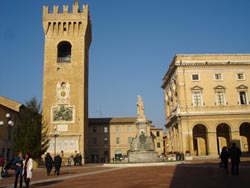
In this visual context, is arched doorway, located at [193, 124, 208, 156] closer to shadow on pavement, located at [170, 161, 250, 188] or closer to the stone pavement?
the stone pavement

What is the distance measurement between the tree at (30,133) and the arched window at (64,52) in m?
18.4

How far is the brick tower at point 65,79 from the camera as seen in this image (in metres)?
45.8

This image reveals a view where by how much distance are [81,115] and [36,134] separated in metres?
15.8

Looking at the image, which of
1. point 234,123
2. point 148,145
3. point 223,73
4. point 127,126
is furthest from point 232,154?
point 127,126

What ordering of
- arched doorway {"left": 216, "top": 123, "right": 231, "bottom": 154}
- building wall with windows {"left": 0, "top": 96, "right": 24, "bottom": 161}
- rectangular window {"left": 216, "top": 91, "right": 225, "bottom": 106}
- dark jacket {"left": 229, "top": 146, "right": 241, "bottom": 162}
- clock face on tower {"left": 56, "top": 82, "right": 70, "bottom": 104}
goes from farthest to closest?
clock face on tower {"left": 56, "top": 82, "right": 70, "bottom": 104} < arched doorway {"left": 216, "top": 123, "right": 231, "bottom": 154} < rectangular window {"left": 216, "top": 91, "right": 225, "bottom": 106} < building wall with windows {"left": 0, "top": 96, "right": 24, "bottom": 161} < dark jacket {"left": 229, "top": 146, "right": 241, "bottom": 162}

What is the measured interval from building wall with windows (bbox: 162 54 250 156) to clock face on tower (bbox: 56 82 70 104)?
18.0 metres

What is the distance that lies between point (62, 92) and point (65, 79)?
2314 millimetres

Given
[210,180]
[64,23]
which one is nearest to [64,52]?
[64,23]

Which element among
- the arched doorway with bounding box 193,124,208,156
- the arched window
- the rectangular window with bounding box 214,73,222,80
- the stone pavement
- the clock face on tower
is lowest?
the stone pavement

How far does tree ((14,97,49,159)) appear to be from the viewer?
1203 inches

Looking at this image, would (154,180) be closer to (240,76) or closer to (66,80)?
(240,76)

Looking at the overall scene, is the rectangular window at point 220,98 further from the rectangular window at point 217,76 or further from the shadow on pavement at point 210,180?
the shadow on pavement at point 210,180

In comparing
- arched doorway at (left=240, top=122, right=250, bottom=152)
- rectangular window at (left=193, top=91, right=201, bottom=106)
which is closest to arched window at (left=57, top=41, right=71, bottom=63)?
rectangular window at (left=193, top=91, right=201, bottom=106)

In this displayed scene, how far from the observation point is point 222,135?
45.7 metres
